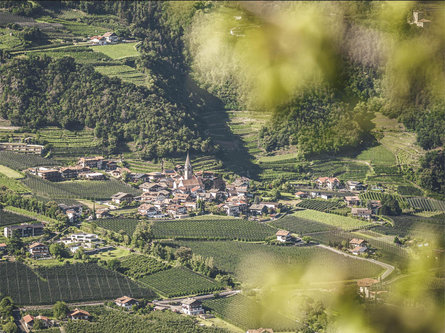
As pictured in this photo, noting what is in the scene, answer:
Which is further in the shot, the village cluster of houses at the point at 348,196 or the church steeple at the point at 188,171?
the church steeple at the point at 188,171

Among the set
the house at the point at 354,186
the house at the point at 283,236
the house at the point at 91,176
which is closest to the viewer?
the house at the point at 283,236

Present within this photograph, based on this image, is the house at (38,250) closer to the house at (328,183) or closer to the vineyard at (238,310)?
the vineyard at (238,310)

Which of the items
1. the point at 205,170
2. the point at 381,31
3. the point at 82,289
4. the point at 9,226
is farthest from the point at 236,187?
the point at 381,31

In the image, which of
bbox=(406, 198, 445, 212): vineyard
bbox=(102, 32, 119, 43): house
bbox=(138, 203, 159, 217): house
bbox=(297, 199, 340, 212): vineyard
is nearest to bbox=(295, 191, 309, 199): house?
bbox=(297, 199, 340, 212): vineyard

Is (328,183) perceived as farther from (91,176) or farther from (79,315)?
(79,315)

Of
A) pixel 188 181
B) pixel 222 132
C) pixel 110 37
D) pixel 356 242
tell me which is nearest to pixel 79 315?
pixel 356 242

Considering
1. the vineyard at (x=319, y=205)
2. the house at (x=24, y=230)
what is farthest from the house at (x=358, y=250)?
the house at (x=24, y=230)
